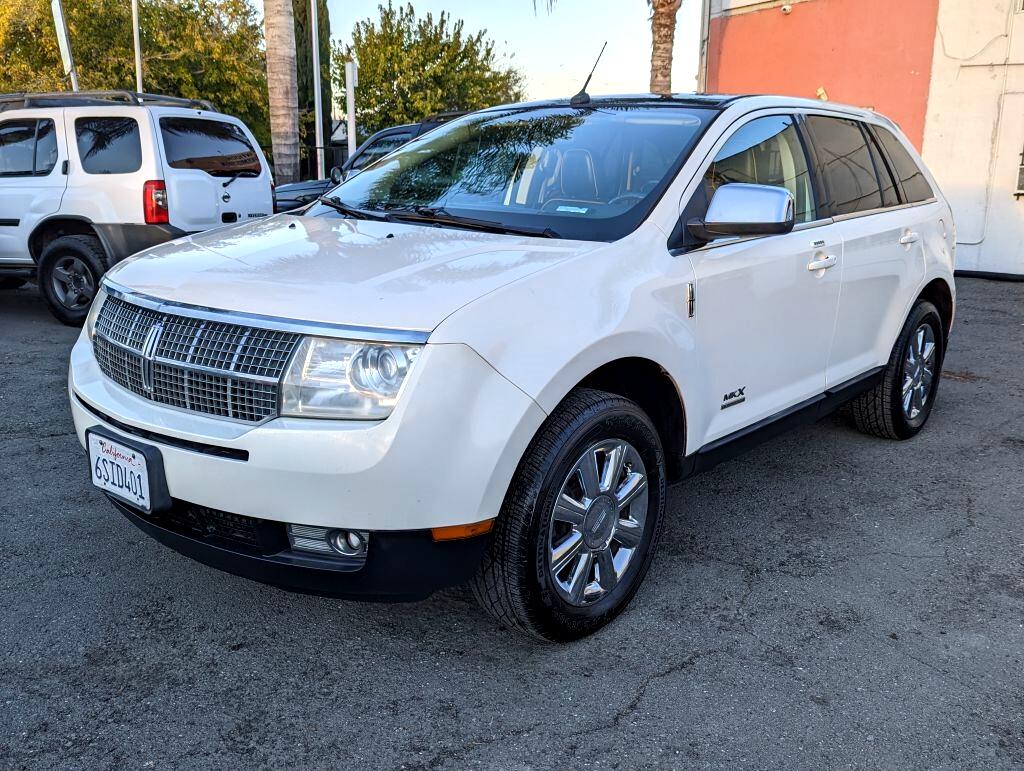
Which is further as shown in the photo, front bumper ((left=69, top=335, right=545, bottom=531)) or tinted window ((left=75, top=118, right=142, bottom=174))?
tinted window ((left=75, top=118, right=142, bottom=174))

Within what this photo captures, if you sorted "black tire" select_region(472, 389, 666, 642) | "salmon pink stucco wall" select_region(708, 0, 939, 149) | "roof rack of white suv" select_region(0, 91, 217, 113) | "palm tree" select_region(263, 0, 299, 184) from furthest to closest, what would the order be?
1. "salmon pink stucco wall" select_region(708, 0, 939, 149)
2. "palm tree" select_region(263, 0, 299, 184)
3. "roof rack of white suv" select_region(0, 91, 217, 113)
4. "black tire" select_region(472, 389, 666, 642)

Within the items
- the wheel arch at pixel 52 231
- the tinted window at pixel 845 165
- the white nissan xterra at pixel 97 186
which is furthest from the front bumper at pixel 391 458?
the wheel arch at pixel 52 231

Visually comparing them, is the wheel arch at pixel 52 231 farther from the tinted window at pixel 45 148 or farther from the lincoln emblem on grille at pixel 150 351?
the lincoln emblem on grille at pixel 150 351

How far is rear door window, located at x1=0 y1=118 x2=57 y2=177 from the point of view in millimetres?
8070

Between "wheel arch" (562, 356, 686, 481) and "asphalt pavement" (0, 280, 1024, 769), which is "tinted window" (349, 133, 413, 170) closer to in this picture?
"asphalt pavement" (0, 280, 1024, 769)

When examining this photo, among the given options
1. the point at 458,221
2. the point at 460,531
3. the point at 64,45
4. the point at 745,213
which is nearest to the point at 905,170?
the point at 745,213

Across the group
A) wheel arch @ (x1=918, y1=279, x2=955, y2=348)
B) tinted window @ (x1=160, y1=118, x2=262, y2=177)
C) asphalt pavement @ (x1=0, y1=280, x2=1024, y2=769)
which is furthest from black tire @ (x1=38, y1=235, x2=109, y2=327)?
wheel arch @ (x1=918, y1=279, x2=955, y2=348)

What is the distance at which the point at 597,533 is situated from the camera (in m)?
2.92

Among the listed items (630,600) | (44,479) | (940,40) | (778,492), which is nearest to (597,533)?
(630,600)

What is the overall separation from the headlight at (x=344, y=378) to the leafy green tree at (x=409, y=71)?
3847cm

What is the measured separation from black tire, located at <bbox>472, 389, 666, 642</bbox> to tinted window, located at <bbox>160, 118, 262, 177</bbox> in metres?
6.27

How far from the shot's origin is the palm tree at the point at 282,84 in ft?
41.5

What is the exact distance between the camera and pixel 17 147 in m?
8.20

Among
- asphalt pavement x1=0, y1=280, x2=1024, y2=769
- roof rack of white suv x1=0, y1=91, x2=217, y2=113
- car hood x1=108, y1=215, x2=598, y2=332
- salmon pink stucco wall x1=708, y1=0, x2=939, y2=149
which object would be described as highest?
salmon pink stucco wall x1=708, y1=0, x2=939, y2=149
